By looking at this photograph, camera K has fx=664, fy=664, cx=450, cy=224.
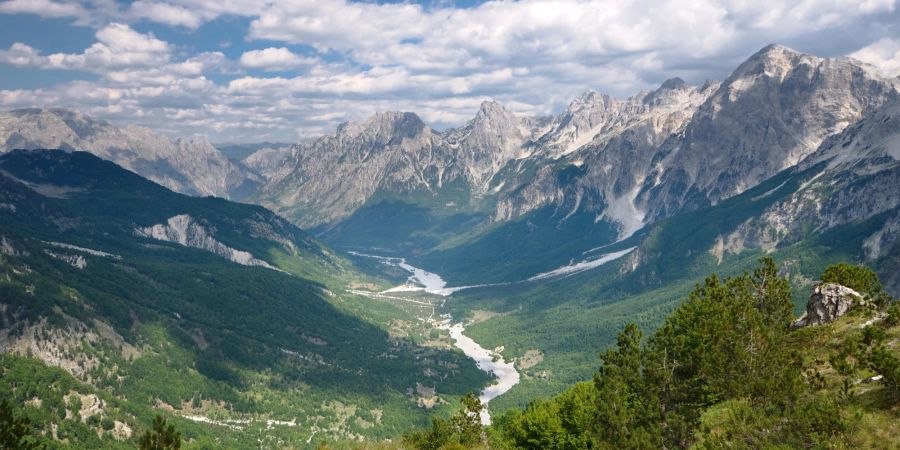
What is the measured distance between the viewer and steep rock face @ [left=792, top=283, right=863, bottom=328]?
277ft

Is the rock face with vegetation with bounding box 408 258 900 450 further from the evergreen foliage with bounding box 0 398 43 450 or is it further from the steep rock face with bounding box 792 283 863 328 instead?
the evergreen foliage with bounding box 0 398 43 450

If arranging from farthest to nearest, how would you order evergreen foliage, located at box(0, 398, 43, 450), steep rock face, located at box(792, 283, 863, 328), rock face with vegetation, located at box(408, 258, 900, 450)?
steep rock face, located at box(792, 283, 863, 328)
rock face with vegetation, located at box(408, 258, 900, 450)
evergreen foliage, located at box(0, 398, 43, 450)

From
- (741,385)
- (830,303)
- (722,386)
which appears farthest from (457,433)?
(830,303)

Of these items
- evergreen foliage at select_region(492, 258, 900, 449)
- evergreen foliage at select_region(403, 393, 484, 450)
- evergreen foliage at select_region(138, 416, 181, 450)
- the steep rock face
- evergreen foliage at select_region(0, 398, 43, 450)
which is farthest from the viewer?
evergreen foliage at select_region(403, 393, 484, 450)

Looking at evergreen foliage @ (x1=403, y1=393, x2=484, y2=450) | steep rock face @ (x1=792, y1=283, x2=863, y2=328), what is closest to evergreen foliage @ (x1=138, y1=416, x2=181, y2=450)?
evergreen foliage @ (x1=403, y1=393, x2=484, y2=450)

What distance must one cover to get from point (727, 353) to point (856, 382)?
12.3 m

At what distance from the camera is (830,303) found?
3364 inches

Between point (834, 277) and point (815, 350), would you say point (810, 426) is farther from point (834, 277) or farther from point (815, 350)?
point (834, 277)

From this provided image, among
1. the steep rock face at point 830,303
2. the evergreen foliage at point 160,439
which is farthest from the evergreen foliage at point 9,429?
the steep rock face at point 830,303

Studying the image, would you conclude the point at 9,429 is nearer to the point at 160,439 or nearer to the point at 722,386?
the point at 160,439

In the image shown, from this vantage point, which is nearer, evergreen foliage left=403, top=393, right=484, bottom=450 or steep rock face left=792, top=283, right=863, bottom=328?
steep rock face left=792, top=283, right=863, bottom=328

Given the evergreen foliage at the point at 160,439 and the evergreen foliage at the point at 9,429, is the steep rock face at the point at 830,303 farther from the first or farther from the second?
the evergreen foliage at the point at 9,429

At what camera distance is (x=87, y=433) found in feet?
563

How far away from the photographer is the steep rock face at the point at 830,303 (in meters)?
84.5
